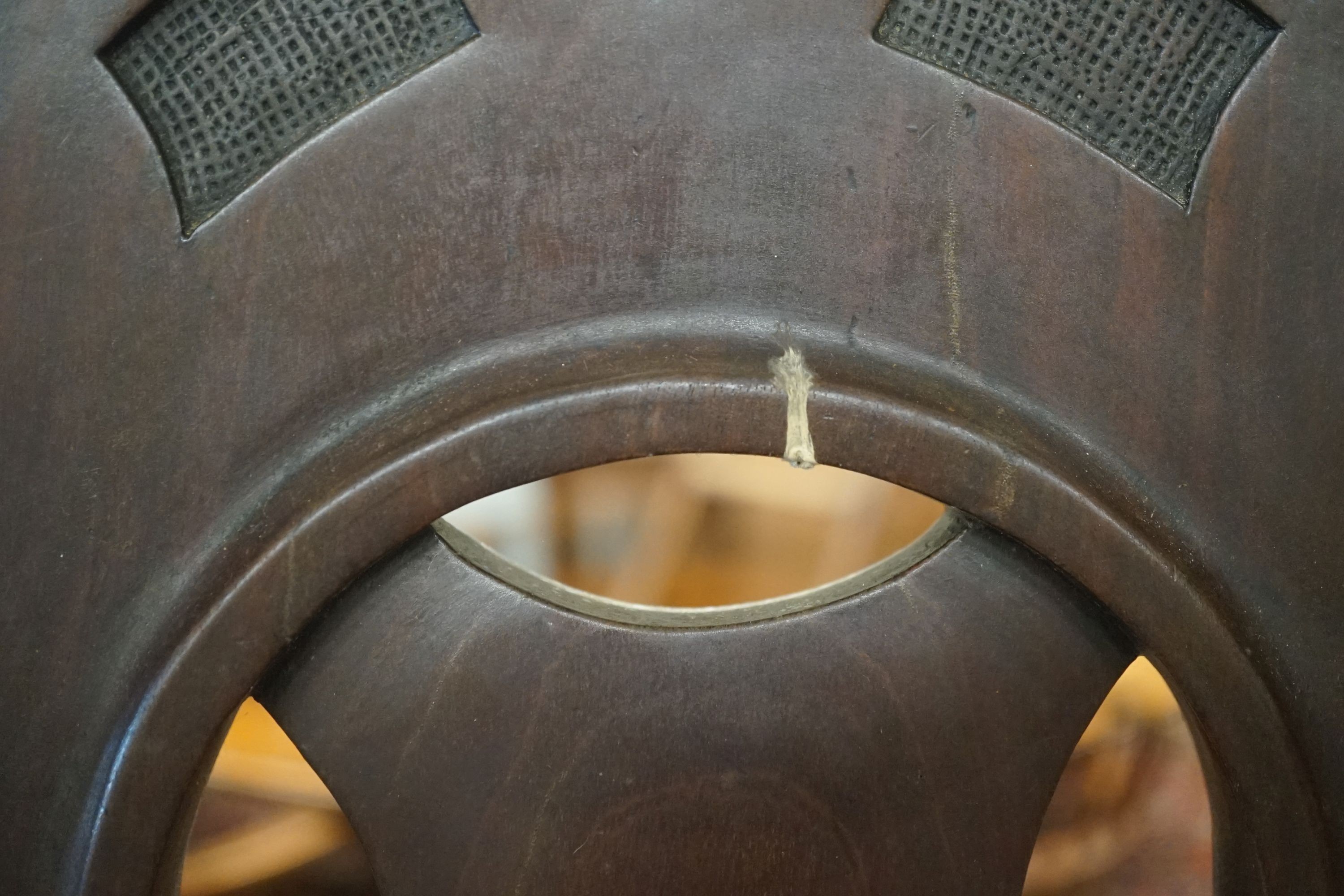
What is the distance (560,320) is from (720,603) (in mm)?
968

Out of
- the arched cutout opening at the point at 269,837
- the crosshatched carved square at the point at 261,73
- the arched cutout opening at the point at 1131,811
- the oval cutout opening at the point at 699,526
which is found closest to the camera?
the crosshatched carved square at the point at 261,73

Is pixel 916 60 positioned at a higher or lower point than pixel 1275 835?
higher

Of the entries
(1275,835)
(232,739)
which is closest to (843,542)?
(232,739)

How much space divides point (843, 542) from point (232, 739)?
0.74m

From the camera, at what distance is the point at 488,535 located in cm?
142

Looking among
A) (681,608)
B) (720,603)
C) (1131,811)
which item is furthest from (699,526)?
(681,608)

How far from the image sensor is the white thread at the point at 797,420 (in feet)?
1.57

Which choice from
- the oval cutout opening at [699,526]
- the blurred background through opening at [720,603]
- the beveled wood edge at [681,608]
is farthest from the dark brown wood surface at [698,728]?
the oval cutout opening at [699,526]

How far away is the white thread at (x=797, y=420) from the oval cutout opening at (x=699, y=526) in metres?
0.90

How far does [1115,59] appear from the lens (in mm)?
503

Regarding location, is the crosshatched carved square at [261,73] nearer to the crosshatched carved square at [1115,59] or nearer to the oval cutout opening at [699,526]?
the crosshatched carved square at [1115,59]

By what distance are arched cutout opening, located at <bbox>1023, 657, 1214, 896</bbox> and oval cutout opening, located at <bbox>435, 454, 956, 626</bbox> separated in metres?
0.36

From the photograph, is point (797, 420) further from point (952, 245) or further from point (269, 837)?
point (269, 837)

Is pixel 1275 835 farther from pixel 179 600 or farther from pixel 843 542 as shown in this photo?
pixel 843 542
